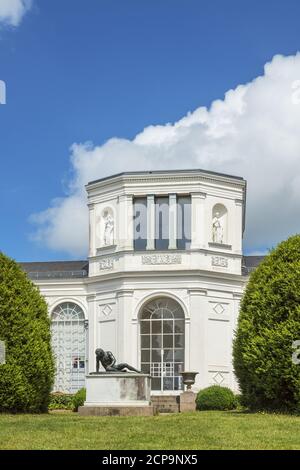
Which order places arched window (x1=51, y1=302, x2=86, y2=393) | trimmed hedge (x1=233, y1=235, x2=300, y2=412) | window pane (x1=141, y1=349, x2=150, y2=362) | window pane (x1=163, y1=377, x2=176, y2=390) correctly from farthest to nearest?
arched window (x1=51, y1=302, x2=86, y2=393) < window pane (x1=141, y1=349, x2=150, y2=362) < window pane (x1=163, y1=377, x2=176, y2=390) < trimmed hedge (x1=233, y1=235, x2=300, y2=412)

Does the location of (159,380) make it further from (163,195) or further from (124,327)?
(163,195)

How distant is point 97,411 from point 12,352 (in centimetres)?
353

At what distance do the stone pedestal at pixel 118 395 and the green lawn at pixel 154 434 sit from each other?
4.46 meters

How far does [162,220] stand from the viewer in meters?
43.5

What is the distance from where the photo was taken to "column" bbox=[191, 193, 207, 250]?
42875 mm

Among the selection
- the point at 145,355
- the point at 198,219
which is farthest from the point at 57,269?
the point at 198,219

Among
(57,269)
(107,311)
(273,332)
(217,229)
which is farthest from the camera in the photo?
(57,269)

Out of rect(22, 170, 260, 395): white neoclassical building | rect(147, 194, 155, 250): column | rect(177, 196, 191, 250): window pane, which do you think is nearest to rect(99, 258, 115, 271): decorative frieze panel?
rect(22, 170, 260, 395): white neoclassical building

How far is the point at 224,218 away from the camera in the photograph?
145 feet

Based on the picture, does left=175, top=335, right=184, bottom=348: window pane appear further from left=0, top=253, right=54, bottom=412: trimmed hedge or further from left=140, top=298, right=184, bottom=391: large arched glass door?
left=0, top=253, right=54, bottom=412: trimmed hedge

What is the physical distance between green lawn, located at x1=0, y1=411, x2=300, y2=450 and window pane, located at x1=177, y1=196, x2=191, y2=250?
68.1 ft

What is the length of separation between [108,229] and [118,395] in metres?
18.1

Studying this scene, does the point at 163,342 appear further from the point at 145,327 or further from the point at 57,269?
the point at 57,269
